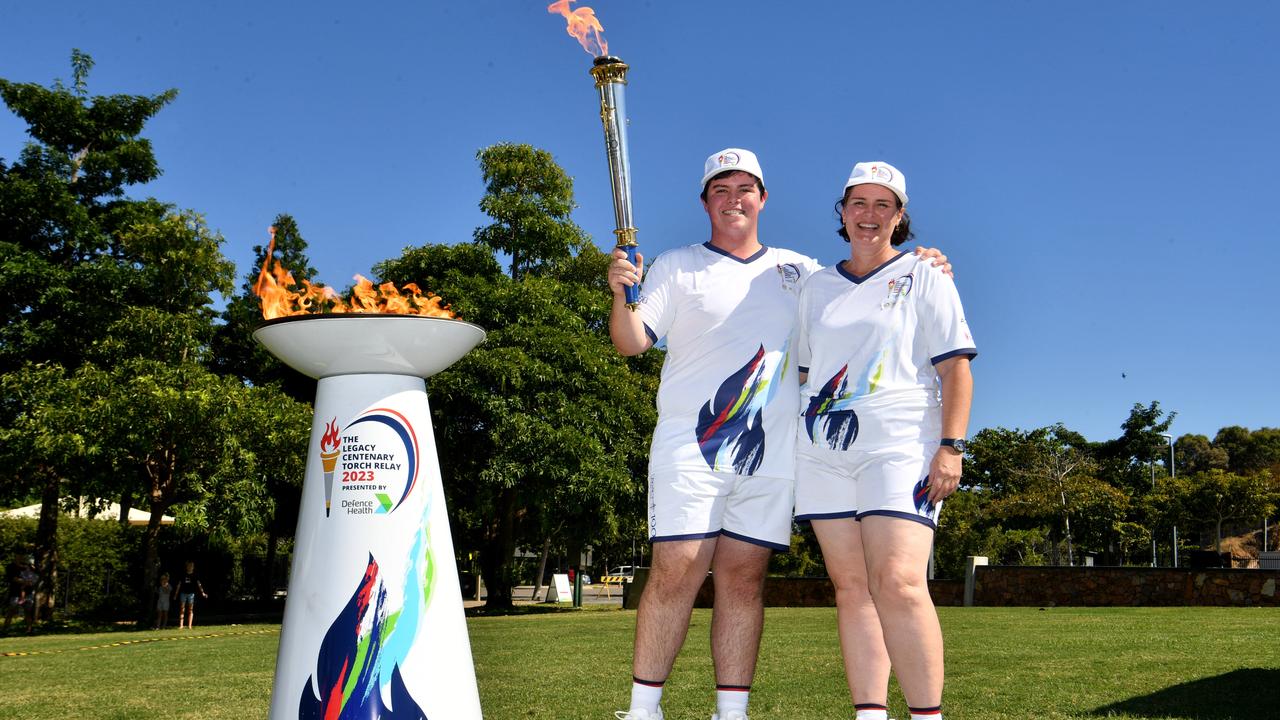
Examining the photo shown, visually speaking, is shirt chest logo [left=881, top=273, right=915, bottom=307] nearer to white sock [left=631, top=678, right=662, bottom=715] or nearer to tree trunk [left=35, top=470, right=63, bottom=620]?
white sock [left=631, top=678, right=662, bottom=715]

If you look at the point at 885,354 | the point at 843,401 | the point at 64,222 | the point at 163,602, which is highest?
the point at 64,222

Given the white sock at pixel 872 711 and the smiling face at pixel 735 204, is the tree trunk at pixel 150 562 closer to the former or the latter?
the smiling face at pixel 735 204

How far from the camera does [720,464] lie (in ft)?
13.1

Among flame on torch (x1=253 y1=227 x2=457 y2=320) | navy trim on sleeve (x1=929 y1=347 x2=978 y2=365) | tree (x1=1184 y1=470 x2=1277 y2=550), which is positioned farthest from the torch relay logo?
tree (x1=1184 y1=470 x2=1277 y2=550)

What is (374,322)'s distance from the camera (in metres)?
4.53

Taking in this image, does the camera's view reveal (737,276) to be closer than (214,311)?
Yes

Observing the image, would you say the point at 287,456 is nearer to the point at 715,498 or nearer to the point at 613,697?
the point at 613,697

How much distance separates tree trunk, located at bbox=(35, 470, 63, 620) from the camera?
22.9 metres

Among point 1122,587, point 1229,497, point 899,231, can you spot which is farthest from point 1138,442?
point 899,231

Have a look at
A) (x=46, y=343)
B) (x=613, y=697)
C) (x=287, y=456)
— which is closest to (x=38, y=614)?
(x=46, y=343)

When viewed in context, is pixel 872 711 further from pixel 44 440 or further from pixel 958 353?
pixel 44 440

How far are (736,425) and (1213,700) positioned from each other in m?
4.54

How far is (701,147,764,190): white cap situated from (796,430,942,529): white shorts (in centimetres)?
118

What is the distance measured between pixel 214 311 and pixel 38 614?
324 inches
